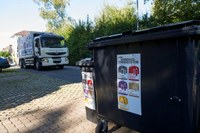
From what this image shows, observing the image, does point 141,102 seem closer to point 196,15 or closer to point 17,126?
point 17,126

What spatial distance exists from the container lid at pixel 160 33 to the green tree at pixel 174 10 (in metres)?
13.7

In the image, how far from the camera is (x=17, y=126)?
4.45 metres

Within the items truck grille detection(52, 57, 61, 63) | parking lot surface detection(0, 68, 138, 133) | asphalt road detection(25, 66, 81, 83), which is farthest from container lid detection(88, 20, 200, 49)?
truck grille detection(52, 57, 61, 63)

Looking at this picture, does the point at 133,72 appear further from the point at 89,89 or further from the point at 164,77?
the point at 89,89

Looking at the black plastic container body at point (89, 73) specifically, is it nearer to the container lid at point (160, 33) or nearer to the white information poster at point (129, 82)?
the container lid at point (160, 33)

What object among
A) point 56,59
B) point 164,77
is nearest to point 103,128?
point 164,77

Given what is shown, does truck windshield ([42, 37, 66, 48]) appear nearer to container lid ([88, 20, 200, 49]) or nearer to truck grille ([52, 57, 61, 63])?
truck grille ([52, 57, 61, 63])

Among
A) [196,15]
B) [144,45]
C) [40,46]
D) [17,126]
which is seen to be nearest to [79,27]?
[40,46]

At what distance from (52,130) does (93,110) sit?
87cm

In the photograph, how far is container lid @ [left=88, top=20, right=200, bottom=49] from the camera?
223cm

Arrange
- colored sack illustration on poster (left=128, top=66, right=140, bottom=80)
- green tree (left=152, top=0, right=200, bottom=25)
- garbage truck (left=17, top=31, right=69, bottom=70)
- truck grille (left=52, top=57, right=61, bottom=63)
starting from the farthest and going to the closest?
truck grille (left=52, top=57, right=61, bottom=63)
garbage truck (left=17, top=31, right=69, bottom=70)
green tree (left=152, top=0, right=200, bottom=25)
colored sack illustration on poster (left=128, top=66, right=140, bottom=80)

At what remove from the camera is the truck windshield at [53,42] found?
15796mm

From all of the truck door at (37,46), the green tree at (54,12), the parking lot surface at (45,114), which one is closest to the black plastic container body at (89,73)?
the parking lot surface at (45,114)

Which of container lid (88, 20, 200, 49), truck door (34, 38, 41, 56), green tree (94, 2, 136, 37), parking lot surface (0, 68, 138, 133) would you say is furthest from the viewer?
green tree (94, 2, 136, 37)
